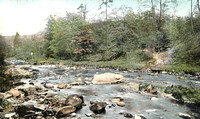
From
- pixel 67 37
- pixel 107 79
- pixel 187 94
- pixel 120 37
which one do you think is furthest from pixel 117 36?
pixel 187 94

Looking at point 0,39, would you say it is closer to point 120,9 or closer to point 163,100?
point 163,100

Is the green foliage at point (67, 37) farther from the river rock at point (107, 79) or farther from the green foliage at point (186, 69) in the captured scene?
the river rock at point (107, 79)

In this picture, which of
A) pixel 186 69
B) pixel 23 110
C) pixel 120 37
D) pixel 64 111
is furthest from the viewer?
pixel 120 37

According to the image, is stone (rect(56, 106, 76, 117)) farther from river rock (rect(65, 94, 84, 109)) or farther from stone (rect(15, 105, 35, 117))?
stone (rect(15, 105, 35, 117))

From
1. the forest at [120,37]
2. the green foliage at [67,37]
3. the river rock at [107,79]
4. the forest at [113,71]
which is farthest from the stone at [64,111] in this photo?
the green foliage at [67,37]

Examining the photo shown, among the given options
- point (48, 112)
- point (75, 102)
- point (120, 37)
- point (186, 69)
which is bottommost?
point (48, 112)

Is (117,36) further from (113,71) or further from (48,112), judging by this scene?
(48,112)

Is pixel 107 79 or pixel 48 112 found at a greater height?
pixel 107 79

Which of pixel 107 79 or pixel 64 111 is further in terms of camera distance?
pixel 107 79

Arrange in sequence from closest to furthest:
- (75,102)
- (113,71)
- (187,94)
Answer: (75,102), (187,94), (113,71)

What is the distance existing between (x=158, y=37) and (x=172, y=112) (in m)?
18.6

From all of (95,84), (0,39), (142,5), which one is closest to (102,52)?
(142,5)

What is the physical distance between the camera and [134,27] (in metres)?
25.4

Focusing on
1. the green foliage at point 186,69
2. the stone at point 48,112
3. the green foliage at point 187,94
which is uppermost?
the green foliage at point 186,69
